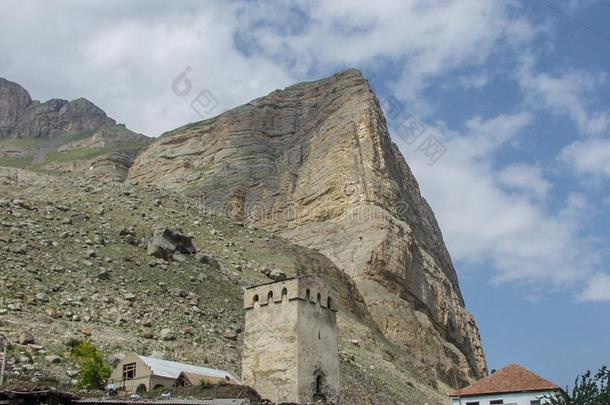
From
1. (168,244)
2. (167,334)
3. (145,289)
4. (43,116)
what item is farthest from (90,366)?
(43,116)

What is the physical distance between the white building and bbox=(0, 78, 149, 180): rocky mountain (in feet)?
206

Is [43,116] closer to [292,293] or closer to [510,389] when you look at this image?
Result: [510,389]

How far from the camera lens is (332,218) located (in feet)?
205

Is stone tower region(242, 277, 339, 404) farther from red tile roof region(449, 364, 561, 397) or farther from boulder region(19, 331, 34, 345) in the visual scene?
boulder region(19, 331, 34, 345)

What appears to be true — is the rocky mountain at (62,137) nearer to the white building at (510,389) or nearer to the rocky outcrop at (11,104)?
the rocky outcrop at (11,104)

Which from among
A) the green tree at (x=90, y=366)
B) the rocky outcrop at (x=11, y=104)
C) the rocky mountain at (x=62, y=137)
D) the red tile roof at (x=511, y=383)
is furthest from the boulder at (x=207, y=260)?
the rocky outcrop at (x=11, y=104)

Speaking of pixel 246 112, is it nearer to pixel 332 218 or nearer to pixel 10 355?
pixel 332 218

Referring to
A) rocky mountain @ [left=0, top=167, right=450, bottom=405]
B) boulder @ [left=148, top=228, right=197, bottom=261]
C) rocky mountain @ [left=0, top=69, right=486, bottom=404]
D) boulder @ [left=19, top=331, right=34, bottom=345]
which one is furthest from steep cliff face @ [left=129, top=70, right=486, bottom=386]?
boulder @ [left=19, top=331, right=34, bottom=345]

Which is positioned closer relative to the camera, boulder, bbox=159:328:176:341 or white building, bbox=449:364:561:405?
white building, bbox=449:364:561:405

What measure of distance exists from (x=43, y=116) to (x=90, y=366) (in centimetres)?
13588

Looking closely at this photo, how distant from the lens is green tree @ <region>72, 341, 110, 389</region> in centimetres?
2427

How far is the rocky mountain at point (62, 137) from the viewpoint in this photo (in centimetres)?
9419

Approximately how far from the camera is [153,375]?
25.2 metres

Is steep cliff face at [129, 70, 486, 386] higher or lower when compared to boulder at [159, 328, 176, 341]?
higher
